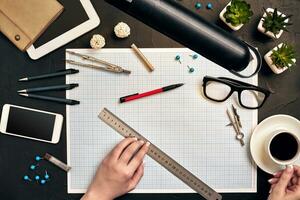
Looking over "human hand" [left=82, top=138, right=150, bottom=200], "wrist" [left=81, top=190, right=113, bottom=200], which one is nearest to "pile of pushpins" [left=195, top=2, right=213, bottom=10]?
"human hand" [left=82, top=138, right=150, bottom=200]

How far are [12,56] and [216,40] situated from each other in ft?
1.85

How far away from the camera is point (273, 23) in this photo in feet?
2.97

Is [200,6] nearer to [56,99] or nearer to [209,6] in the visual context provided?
[209,6]

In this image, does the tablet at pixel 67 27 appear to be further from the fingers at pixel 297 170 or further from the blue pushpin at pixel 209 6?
the fingers at pixel 297 170

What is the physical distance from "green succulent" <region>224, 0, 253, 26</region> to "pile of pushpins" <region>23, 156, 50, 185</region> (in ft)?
1.68

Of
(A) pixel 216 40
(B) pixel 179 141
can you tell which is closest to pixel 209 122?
(B) pixel 179 141

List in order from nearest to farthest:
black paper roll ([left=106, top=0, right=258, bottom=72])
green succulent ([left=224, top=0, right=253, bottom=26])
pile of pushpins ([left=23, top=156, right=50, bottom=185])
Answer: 1. black paper roll ([left=106, top=0, right=258, bottom=72])
2. green succulent ([left=224, top=0, right=253, bottom=26])
3. pile of pushpins ([left=23, top=156, right=50, bottom=185])

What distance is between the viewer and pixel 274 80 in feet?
3.16

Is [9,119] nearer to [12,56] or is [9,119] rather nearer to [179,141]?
[12,56]

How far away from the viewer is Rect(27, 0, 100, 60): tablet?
0.96 meters

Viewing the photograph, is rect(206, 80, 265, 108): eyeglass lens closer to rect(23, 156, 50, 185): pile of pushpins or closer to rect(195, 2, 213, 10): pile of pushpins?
rect(195, 2, 213, 10): pile of pushpins

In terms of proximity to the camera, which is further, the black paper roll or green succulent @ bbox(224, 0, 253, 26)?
green succulent @ bbox(224, 0, 253, 26)

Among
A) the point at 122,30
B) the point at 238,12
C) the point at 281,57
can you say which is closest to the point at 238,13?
the point at 238,12

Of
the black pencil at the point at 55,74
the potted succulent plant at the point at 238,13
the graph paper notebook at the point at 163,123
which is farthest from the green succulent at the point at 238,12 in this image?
the black pencil at the point at 55,74
